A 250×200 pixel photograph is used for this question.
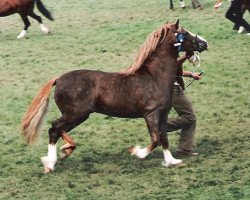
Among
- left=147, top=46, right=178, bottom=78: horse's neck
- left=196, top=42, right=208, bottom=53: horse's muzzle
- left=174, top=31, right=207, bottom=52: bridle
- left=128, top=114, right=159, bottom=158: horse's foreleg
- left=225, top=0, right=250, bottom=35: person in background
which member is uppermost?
left=174, top=31, right=207, bottom=52: bridle

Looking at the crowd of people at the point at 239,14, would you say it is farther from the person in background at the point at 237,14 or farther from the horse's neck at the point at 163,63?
the horse's neck at the point at 163,63

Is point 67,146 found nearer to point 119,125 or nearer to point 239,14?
point 119,125

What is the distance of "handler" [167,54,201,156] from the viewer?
747 centimetres

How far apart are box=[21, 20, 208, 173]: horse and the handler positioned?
40cm

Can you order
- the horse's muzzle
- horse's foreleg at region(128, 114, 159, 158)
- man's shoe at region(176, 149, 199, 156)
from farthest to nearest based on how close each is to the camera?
man's shoe at region(176, 149, 199, 156)
the horse's muzzle
horse's foreleg at region(128, 114, 159, 158)

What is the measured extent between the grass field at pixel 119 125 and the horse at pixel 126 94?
40 cm

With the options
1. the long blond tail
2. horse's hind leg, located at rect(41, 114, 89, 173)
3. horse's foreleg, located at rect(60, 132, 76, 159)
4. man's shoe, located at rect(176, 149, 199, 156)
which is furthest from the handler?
the long blond tail

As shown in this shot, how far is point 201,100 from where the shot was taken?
9938mm

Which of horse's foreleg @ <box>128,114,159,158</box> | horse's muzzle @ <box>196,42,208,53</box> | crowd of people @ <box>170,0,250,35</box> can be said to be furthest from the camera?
crowd of people @ <box>170,0,250,35</box>

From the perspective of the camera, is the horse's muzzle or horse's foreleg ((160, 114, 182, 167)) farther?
the horse's muzzle

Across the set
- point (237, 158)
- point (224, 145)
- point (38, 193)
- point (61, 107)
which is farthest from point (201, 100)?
point (38, 193)

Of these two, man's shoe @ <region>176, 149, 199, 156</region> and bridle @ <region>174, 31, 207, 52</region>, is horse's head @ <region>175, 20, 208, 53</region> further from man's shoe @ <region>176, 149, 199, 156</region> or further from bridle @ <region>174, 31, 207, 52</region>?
man's shoe @ <region>176, 149, 199, 156</region>

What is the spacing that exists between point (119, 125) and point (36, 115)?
2.16 meters

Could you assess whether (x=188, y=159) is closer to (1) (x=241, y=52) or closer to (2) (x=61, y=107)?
(2) (x=61, y=107)
